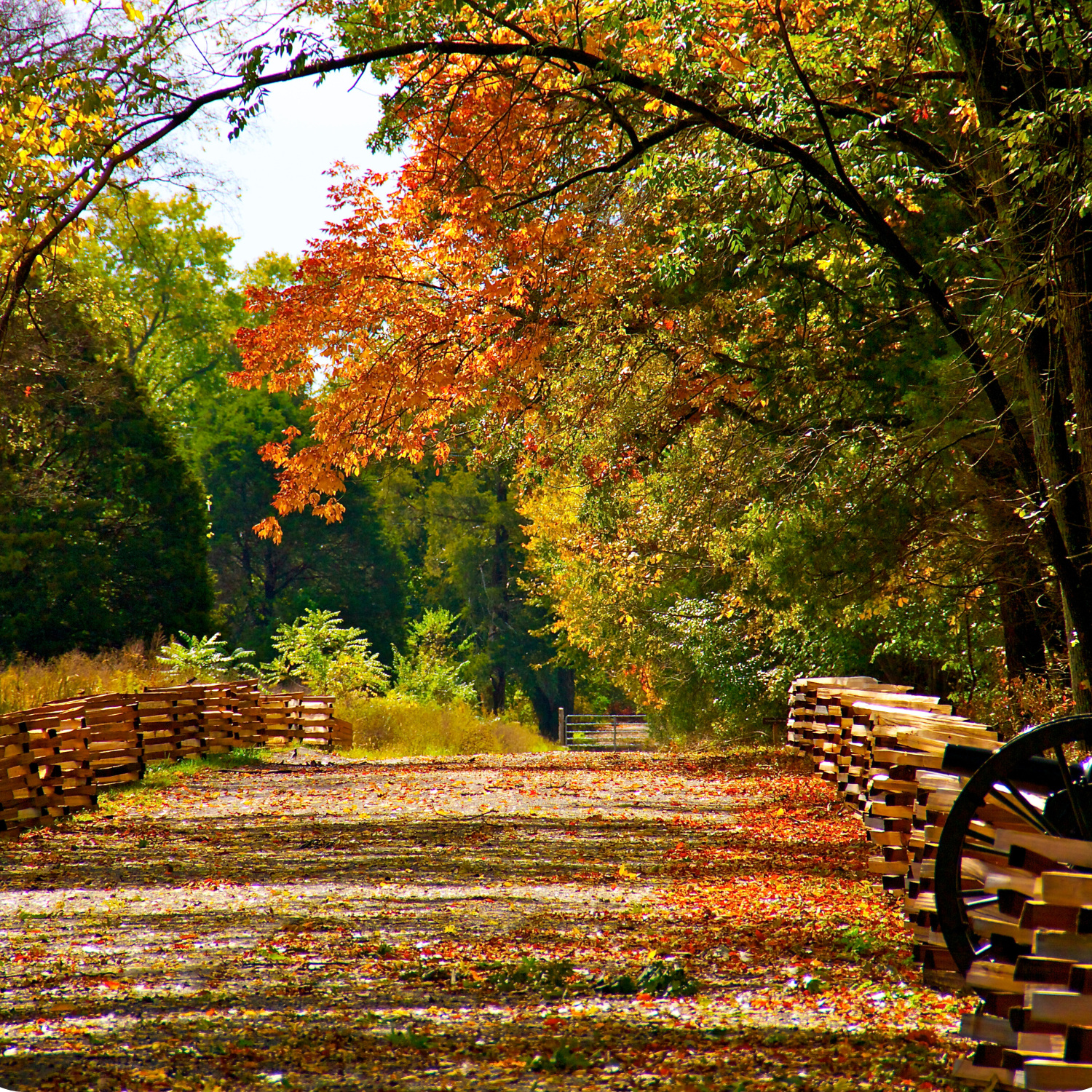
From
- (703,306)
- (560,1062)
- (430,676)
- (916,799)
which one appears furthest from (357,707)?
(560,1062)

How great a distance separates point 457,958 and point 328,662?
16.8m

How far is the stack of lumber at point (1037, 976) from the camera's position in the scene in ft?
10.8

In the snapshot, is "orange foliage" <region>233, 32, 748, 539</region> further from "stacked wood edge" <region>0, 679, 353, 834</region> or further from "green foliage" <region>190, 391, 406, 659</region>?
"green foliage" <region>190, 391, 406, 659</region>

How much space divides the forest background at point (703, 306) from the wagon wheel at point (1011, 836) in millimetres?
3829

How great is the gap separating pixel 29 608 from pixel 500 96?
1778cm

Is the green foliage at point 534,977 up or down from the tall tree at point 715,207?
down

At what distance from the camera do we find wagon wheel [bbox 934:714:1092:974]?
3.76 metres

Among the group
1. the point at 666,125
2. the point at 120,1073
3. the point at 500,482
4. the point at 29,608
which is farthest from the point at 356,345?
the point at 500,482

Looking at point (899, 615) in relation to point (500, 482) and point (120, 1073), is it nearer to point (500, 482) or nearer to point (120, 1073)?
point (120, 1073)

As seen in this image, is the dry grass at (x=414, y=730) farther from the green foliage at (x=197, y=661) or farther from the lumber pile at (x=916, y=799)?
the lumber pile at (x=916, y=799)

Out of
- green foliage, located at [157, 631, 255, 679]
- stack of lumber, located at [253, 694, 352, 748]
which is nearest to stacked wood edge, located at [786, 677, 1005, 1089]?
stack of lumber, located at [253, 694, 352, 748]

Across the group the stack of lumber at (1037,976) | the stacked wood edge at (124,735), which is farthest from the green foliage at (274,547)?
the stack of lumber at (1037,976)

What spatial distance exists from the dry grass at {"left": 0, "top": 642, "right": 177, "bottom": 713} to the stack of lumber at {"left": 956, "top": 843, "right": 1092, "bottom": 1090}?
43.9 feet

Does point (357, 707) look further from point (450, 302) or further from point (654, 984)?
point (654, 984)
